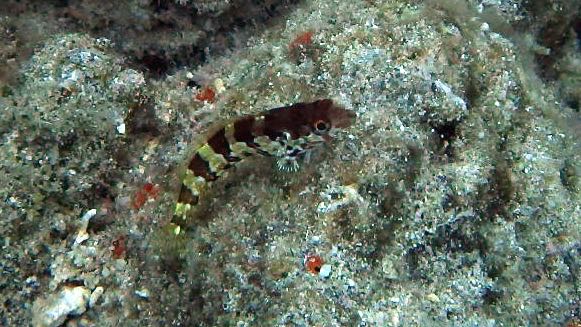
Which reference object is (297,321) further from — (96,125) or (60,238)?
(96,125)

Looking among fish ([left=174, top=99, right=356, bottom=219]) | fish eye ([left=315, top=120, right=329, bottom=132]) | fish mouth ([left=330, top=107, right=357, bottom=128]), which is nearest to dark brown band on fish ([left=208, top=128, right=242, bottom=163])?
fish ([left=174, top=99, right=356, bottom=219])

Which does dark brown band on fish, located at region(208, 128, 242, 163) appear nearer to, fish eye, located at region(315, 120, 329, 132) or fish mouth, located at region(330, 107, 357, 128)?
fish eye, located at region(315, 120, 329, 132)

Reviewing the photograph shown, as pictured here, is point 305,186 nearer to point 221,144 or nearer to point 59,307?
point 221,144

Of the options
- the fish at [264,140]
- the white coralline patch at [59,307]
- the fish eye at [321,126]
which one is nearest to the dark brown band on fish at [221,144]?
Answer: the fish at [264,140]

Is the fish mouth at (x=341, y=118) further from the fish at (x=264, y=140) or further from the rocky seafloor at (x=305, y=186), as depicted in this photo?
the rocky seafloor at (x=305, y=186)

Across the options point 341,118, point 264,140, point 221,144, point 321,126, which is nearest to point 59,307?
point 221,144

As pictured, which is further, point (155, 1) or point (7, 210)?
point (155, 1)

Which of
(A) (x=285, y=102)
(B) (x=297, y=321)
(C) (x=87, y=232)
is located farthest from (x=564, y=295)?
(C) (x=87, y=232)
